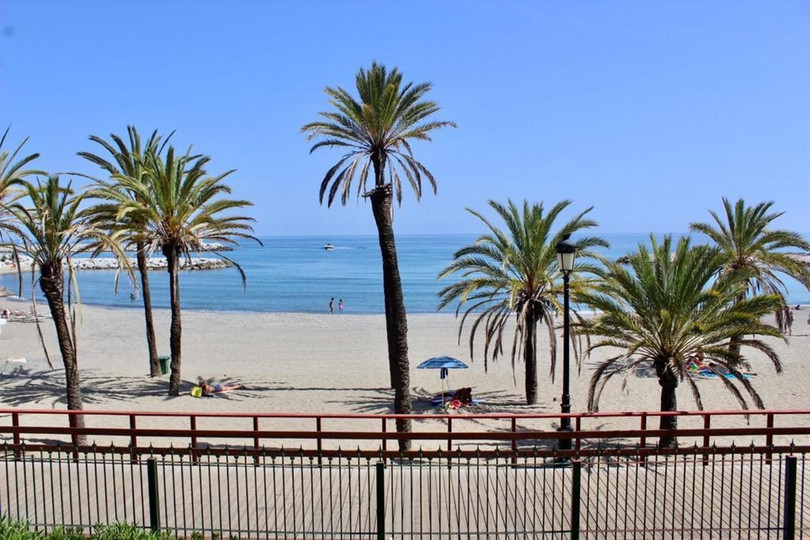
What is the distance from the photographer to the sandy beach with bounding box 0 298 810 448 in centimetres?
1858

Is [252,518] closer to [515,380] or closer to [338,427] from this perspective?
[338,427]

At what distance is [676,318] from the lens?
1277cm

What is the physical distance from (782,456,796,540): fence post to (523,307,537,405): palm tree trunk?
33.4 feet

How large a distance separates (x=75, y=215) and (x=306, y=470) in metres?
8.13

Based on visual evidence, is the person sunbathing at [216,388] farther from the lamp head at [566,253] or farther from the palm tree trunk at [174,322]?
the lamp head at [566,253]

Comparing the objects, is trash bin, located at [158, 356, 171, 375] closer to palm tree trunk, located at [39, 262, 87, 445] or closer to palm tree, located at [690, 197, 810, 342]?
palm tree trunk, located at [39, 262, 87, 445]

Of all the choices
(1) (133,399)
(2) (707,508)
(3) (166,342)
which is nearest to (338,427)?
(1) (133,399)

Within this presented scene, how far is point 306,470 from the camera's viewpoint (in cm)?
1063

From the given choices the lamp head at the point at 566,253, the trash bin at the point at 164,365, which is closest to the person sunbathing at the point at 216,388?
the trash bin at the point at 164,365

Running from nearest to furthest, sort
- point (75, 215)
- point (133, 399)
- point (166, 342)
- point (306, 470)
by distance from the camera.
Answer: point (306, 470)
point (75, 215)
point (133, 399)
point (166, 342)

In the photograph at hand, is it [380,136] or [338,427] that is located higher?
[380,136]

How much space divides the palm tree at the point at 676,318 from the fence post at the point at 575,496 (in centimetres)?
549

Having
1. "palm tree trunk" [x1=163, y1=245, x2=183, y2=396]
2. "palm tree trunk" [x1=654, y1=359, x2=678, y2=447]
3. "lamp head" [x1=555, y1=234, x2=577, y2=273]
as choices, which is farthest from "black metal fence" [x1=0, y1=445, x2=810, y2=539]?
"palm tree trunk" [x1=163, y1=245, x2=183, y2=396]

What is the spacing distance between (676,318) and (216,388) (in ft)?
46.7
